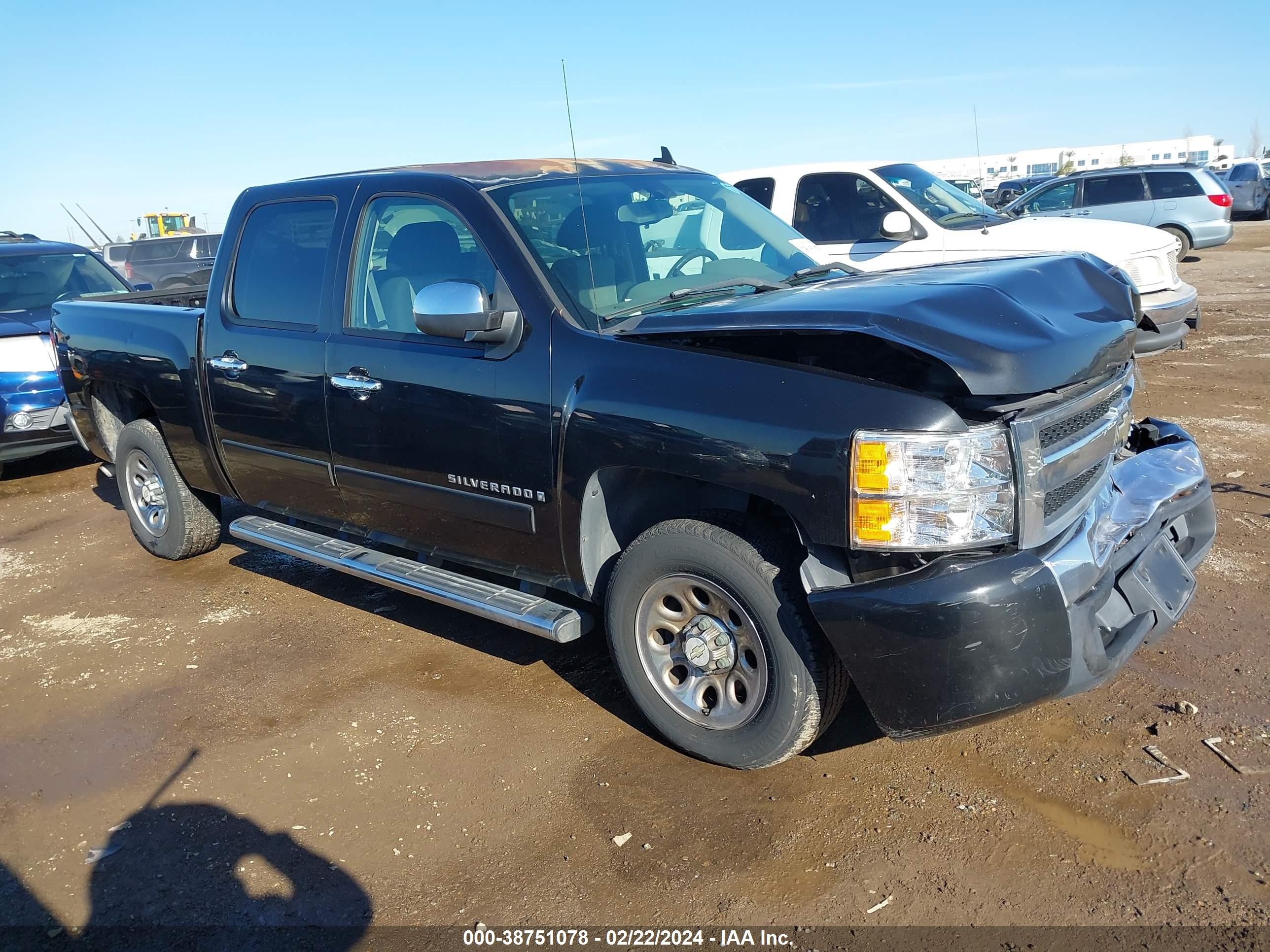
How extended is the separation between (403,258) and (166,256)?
16965mm

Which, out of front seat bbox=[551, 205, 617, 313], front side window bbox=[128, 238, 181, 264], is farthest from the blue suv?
front side window bbox=[128, 238, 181, 264]

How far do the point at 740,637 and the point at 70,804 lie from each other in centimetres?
242

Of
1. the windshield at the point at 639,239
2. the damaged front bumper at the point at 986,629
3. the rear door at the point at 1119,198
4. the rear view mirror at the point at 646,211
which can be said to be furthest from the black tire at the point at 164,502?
the rear door at the point at 1119,198

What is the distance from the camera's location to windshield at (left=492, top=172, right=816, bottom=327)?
379 cm

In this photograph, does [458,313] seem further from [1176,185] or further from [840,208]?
[1176,185]

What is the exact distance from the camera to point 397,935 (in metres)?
2.76

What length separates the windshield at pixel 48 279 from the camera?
8758mm

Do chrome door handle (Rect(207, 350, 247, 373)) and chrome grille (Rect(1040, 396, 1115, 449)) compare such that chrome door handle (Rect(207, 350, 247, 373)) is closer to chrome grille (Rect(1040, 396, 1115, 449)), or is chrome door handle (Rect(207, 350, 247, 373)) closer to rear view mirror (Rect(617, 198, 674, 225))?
rear view mirror (Rect(617, 198, 674, 225))

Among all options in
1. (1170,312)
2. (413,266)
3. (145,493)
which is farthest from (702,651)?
(1170,312)

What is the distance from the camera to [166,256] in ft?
62.1

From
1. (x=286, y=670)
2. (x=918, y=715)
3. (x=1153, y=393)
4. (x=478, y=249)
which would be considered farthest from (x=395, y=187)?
(x=1153, y=393)

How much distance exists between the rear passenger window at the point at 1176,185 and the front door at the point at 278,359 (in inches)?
708

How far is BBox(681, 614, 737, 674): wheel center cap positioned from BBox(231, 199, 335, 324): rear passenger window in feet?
7.46

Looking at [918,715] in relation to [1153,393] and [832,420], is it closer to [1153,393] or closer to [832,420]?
[832,420]
